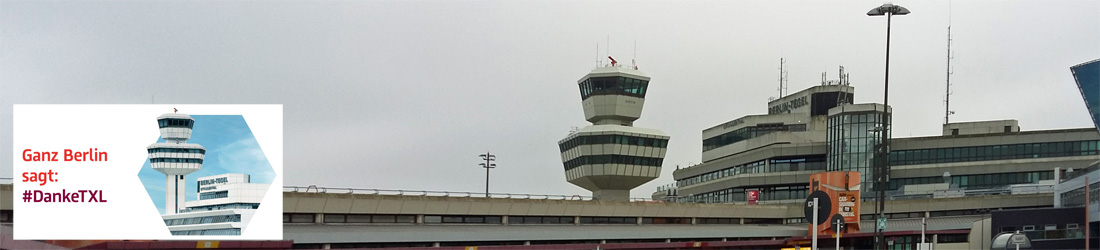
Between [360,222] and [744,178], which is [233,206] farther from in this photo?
[744,178]

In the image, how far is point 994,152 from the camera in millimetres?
100438

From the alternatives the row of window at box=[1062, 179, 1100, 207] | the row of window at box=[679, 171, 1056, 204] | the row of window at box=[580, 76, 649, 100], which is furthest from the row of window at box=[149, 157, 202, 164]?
the row of window at box=[580, 76, 649, 100]

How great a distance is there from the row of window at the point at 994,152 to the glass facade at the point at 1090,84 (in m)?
28.2

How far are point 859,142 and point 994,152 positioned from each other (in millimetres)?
11639

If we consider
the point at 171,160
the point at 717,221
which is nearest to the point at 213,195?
the point at 171,160

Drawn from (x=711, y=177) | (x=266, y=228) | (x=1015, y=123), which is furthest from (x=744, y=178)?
(x=266, y=228)

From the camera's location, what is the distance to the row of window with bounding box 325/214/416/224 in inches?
2406

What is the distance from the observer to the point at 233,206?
46656 millimetres

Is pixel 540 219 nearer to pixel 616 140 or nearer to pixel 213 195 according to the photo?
pixel 213 195

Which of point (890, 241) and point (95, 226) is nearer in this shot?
point (95, 226)

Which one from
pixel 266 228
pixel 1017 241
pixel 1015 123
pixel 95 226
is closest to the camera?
pixel 95 226

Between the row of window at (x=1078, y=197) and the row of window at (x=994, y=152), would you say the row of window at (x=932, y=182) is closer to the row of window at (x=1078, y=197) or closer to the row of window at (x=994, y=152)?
the row of window at (x=994, y=152)

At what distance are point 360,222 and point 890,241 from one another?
43.8 metres

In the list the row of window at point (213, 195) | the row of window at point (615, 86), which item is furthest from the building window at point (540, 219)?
the row of window at point (615, 86)
